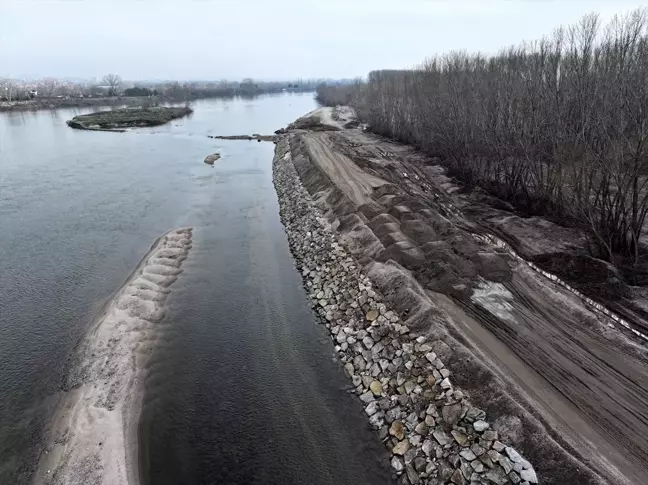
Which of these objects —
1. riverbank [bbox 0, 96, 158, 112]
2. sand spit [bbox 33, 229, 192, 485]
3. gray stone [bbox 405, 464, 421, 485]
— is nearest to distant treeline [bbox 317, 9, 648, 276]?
gray stone [bbox 405, 464, 421, 485]

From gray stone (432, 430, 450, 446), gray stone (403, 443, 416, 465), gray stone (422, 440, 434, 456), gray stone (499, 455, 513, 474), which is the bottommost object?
gray stone (403, 443, 416, 465)

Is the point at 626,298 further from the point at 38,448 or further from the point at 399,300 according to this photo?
the point at 38,448

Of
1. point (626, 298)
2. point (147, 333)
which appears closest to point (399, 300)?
point (626, 298)

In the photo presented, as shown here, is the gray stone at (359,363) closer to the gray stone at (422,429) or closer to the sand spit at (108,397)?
the gray stone at (422,429)

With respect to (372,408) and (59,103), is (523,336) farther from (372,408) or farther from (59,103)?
(59,103)

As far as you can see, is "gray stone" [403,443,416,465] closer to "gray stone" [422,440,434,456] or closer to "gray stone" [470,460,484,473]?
"gray stone" [422,440,434,456]

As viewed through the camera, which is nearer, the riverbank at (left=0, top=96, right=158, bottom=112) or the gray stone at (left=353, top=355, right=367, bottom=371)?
the gray stone at (left=353, top=355, right=367, bottom=371)

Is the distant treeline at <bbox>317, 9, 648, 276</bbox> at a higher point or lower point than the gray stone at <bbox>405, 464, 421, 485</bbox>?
higher
